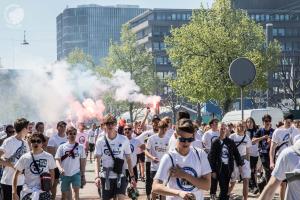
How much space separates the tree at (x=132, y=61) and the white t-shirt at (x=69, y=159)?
55.6 metres

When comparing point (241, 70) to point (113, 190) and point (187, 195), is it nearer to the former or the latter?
point (113, 190)

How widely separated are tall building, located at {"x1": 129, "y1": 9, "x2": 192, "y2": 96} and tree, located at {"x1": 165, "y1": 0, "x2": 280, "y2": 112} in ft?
266

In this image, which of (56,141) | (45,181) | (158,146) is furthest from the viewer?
(56,141)

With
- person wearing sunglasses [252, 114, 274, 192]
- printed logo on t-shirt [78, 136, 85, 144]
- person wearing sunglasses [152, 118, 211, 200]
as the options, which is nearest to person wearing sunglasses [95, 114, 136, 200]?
person wearing sunglasses [152, 118, 211, 200]

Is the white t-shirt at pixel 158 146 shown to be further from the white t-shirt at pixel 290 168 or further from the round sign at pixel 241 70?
the white t-shirt at pixel 290 168

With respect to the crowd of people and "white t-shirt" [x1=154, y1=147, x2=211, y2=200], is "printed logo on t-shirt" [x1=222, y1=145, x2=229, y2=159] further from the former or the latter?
"white t-shirt" [x1=154, y1=147, x2=211, y2=200]

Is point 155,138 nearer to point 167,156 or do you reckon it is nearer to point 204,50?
point 167,156

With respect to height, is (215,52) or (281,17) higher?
(281,17)

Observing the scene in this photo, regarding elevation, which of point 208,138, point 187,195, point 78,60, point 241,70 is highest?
point 78,60

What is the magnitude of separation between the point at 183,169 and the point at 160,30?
123 m

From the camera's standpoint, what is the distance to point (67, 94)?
7506 centimetres

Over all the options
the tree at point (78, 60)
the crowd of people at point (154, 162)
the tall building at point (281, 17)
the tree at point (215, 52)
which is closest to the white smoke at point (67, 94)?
the tree at point (78, 60)

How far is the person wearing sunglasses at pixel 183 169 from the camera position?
6.32m

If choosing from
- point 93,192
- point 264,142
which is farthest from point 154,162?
point 93,192
